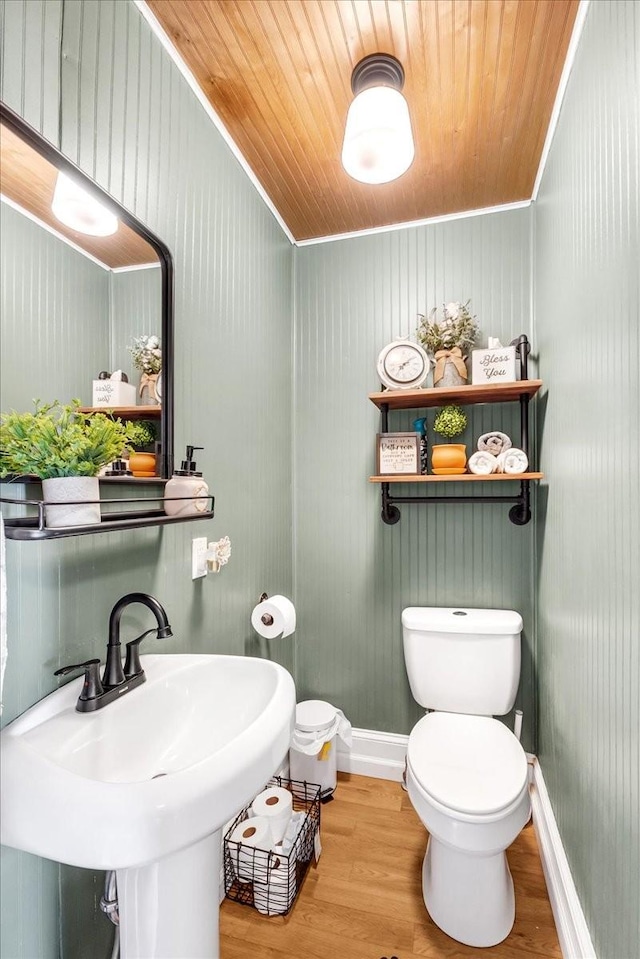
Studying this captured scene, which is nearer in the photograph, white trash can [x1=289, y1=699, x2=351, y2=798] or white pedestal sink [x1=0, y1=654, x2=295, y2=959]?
white pedestal sink [x1=0, y1=654, x2=295, y2=959]

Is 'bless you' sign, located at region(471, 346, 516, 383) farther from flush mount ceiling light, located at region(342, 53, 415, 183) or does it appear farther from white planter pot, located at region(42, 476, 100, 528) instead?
white planter pot, located at region(42, 476, 100, 528)

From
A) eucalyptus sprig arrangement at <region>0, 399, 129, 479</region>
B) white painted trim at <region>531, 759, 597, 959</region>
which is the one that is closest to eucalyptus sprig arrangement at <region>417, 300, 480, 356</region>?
eucalyptus sprig arrangement at <region>0, 399, 129, 479</region>

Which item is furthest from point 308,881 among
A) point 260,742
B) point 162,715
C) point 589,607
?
point 589,607

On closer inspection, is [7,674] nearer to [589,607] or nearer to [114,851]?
[114,851]

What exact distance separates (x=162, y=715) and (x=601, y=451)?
4.04ft

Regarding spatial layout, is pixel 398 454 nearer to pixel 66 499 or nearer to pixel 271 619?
pixel 271 619

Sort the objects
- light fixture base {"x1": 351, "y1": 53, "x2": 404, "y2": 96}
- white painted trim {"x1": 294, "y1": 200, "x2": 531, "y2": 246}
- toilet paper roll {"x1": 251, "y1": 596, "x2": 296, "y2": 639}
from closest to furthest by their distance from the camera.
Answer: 1. light fixture base {"x1": 351, "y1": 53, "x2": 404, "y2": 96}
2. toilet paper roll {"x1": 251, "y1": 596, "x2": 296, "y2": 639}
3. white painted trim {"x1": 294, "y1": 200, "x2": 531, "y2": 246}

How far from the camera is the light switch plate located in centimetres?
143

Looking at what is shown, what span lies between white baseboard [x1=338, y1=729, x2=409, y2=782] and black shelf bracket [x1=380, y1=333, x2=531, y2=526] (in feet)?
3.27

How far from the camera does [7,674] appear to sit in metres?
0.84

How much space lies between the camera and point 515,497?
6.27ft

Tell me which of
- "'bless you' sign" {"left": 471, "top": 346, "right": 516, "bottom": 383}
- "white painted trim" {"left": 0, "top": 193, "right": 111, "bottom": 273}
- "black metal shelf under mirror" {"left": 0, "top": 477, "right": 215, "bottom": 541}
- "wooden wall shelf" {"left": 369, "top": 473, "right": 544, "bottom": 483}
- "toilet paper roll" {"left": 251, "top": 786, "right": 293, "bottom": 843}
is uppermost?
"white painted trim" {"left": 0, "top": 193, "right": 111, "bottom": 273}

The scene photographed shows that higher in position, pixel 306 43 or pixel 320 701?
pixel 306 43

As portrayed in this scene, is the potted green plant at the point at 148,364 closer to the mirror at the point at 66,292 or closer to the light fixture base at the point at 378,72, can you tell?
the mirror at the point at 66,292
